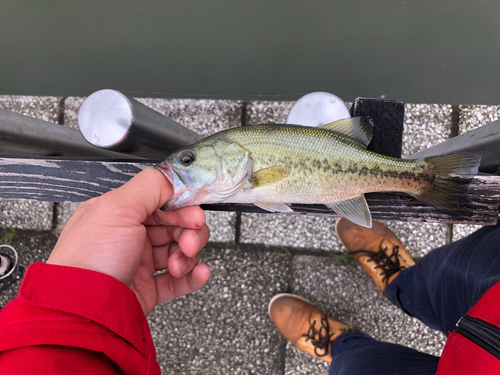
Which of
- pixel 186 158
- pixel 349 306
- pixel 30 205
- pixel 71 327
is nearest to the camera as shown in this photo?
pixel 71 327

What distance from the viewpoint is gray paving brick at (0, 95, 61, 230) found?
317 cm

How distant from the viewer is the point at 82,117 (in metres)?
1.69

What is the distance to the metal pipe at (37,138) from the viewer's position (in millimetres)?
1728

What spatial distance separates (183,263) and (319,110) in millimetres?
1287

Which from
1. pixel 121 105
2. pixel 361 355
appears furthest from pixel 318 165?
pixel 361 355

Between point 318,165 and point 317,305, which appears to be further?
point 317,305

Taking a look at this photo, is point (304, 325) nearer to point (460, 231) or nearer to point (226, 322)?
point (226, 322)

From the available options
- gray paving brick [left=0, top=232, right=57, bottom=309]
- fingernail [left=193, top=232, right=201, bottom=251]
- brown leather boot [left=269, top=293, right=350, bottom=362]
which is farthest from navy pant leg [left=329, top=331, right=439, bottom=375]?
gray paving brick [left=0, top=232, right=57, bottom=309]

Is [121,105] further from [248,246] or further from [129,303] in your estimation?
[248,246]

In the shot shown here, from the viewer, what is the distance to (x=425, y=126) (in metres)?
2.98

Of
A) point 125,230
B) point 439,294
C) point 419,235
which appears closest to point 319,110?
point 125,230

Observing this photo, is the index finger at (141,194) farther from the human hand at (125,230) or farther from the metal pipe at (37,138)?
the metal pipe at (37,138)

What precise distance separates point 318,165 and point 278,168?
0.22 m

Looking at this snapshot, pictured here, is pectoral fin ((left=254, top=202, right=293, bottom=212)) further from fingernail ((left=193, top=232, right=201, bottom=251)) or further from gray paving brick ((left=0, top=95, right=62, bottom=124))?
gray paving brick ((left=0, top=95, right=62, bottom=124))
